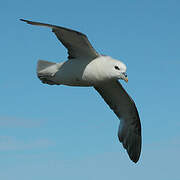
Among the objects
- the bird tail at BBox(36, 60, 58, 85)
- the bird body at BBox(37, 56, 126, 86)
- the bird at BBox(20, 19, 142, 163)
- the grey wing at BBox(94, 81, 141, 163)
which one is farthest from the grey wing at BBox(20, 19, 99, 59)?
the grey wing at BBox(94, 81, 141, 163)

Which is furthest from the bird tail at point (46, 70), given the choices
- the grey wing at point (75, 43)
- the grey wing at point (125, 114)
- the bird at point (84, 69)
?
the grey wing at point (125, 114)

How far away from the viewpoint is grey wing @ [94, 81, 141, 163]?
12070 mm

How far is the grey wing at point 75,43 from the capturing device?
9.88 meters

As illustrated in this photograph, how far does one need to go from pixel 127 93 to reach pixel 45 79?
2.43 m

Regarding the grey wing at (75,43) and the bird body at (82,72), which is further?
the grey wing at (75,43)

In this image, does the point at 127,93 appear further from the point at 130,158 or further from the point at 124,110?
the point at 130,158

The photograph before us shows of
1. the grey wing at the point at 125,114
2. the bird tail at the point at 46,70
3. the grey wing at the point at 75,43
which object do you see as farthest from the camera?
the grey wing at the point at 125,114

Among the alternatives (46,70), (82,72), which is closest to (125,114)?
(46,70)

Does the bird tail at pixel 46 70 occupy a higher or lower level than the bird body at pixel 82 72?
higher

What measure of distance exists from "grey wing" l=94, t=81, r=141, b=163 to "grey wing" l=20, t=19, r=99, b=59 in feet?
5.62

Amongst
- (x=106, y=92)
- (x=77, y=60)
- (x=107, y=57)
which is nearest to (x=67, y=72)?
(x=77, y=60)

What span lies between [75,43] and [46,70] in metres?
1.11

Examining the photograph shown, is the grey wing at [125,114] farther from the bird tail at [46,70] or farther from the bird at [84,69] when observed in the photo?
the bird tail at [46,70]

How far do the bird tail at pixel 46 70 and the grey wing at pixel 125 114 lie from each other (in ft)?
5.55
